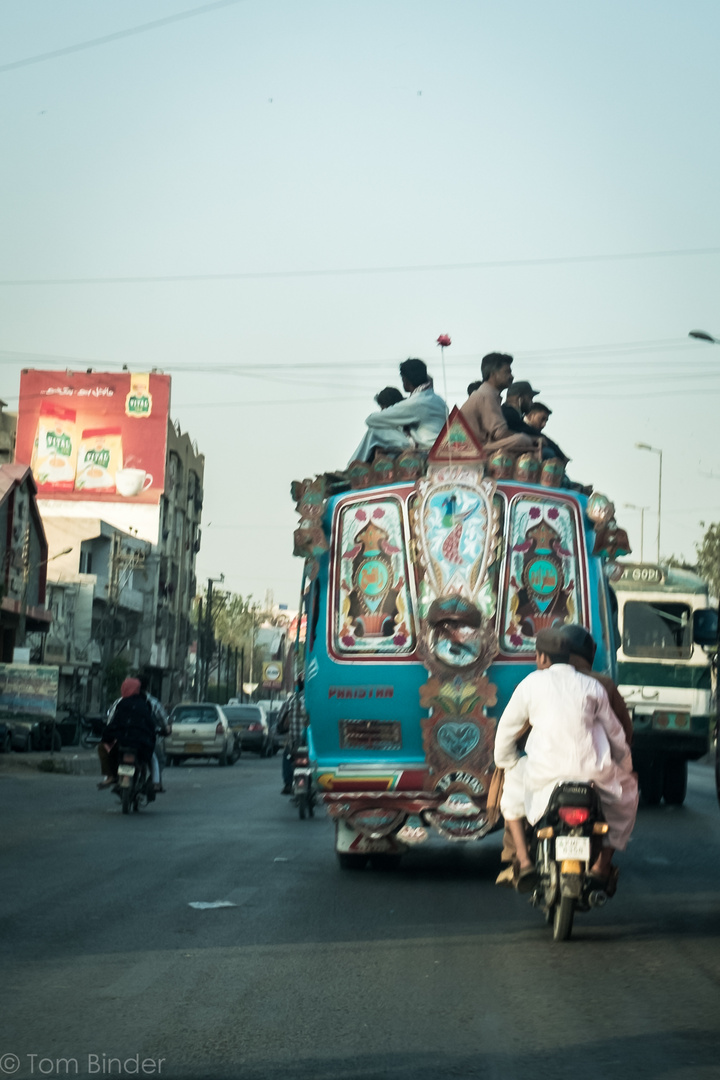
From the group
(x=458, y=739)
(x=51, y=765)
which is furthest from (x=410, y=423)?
(x=51, y=765)

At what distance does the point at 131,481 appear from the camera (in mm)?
84688

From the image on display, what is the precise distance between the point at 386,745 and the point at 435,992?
185 inches

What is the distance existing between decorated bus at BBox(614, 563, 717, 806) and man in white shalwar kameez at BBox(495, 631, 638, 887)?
13.4 meters

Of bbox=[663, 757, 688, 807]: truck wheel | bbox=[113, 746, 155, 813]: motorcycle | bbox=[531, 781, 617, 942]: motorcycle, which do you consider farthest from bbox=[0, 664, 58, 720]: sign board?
bbox=[531, 781, 617, 942]: motorcycle

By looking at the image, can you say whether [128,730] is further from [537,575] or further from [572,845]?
[572,845]

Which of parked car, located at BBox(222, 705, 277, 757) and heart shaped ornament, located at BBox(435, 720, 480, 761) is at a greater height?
heart shaped ornament, located at BBox(435, 720, 480, 761)

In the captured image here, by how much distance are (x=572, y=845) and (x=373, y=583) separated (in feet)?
13.9

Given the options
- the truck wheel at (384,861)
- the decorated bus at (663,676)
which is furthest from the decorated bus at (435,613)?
the decorated bus at (663,676)

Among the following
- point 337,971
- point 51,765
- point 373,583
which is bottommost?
point 51,765

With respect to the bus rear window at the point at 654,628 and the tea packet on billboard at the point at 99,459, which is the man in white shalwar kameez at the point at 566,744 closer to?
the bus rear window at the point at 654,628

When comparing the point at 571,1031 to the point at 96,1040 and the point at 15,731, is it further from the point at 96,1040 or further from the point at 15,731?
the point at 15,731

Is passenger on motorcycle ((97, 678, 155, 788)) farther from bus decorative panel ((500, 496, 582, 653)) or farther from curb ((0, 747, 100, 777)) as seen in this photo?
curb ((0, 747, 100, 777))

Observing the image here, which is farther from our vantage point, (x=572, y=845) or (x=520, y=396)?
(x=520, y=396)

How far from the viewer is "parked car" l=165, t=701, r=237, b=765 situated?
39.7m
